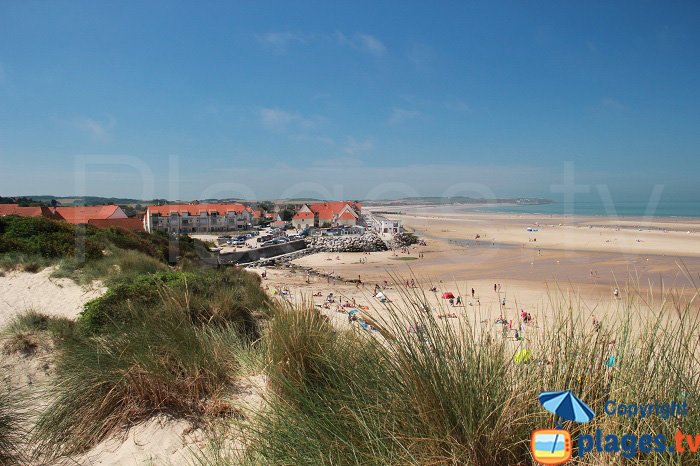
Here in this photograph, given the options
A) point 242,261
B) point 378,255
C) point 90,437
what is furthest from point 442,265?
point 90,437

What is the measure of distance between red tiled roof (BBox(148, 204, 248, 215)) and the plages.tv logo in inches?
1694

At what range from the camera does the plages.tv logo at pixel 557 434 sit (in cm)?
158

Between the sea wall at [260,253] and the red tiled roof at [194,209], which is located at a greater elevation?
the red tiled roof at [194,209]

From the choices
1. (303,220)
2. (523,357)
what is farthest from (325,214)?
(523,357)

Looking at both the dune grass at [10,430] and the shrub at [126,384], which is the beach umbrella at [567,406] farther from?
the dune grass at [10,430]

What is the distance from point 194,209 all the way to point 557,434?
54.0 m

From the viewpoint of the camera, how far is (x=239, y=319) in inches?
228

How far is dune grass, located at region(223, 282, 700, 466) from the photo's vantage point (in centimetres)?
180

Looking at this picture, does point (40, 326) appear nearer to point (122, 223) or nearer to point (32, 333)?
point (32, 333)

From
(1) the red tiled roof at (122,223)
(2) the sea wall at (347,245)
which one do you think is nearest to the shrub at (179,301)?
(1) the red tiled roof at (122,223)

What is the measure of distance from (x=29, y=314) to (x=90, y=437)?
14.7 feet

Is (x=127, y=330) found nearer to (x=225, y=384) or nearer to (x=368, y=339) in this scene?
(x=225, y=384)

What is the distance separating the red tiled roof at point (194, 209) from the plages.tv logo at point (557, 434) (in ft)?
141

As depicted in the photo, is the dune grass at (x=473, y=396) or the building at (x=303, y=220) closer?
the dune grass at (x=473, y=396)
